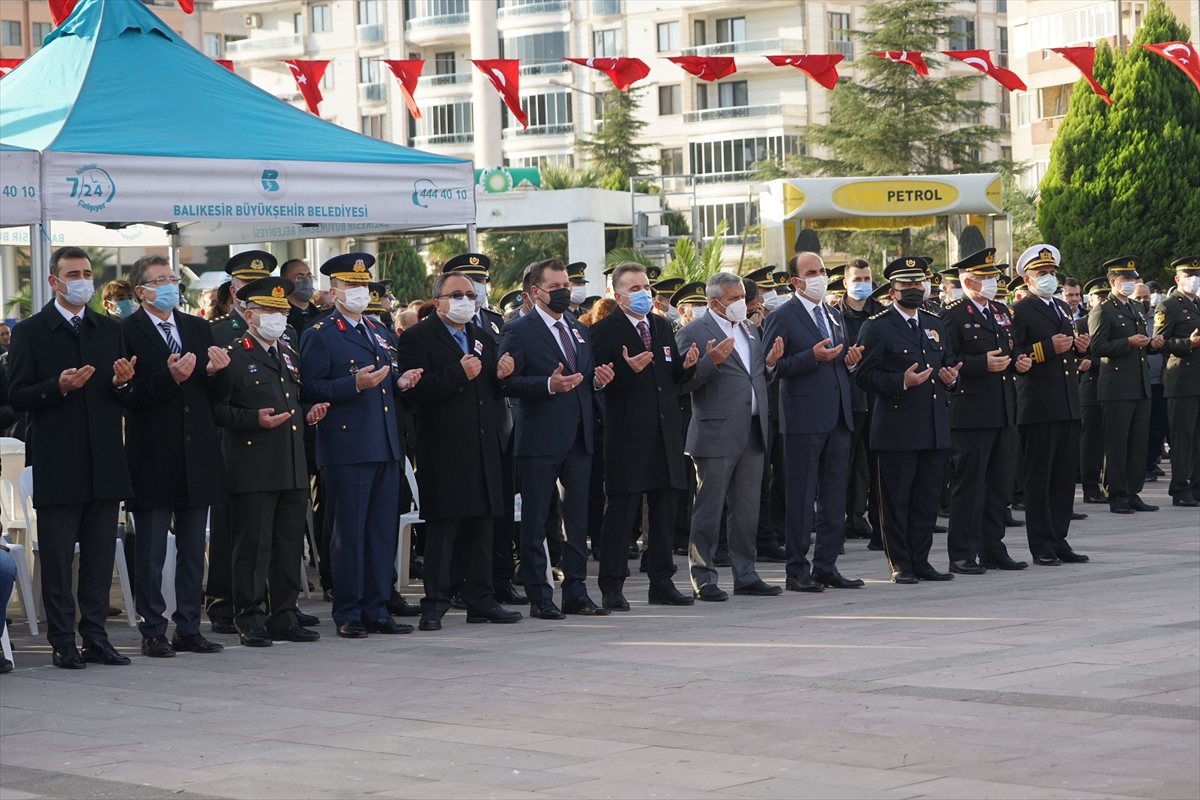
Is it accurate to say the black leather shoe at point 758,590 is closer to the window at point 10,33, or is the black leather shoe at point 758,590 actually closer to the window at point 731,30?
the window at point 731,30

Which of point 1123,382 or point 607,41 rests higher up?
point 607,41

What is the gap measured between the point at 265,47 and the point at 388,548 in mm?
84853

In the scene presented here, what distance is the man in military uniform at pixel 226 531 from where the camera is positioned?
34.2 ft

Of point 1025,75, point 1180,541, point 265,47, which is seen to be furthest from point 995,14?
point 1180,541

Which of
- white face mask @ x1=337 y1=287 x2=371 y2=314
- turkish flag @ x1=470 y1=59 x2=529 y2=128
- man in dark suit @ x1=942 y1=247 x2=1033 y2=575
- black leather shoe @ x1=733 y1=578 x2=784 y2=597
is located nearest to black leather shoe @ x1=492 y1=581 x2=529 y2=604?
black leather shoe @ x1=733 y1=578 x2=784 y2=597

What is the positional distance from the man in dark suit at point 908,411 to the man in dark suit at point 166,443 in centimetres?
458

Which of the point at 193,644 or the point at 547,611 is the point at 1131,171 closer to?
the point at 547,611

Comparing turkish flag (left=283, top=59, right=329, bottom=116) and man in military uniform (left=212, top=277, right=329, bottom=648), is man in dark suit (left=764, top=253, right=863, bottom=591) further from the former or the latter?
turkish flag (left=283, top=59, right=329, bottom=116)

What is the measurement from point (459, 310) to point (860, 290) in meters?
4.35

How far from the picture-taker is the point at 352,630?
10227mm

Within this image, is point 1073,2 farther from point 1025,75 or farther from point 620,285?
point 620,285

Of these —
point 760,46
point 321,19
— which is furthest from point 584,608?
point 321,19

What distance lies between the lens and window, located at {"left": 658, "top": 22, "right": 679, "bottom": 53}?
81.5 m

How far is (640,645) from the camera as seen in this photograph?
9.61 metres
